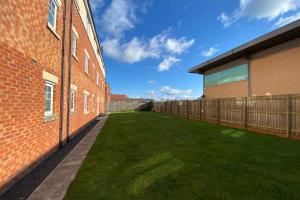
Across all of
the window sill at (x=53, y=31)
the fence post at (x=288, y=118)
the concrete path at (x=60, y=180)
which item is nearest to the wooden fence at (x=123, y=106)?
the window sill at (x=53, y=31)

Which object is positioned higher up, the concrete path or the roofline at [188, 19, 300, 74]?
the roofline at [188, 19, 300, 74]

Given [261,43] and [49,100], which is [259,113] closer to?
[261,43]

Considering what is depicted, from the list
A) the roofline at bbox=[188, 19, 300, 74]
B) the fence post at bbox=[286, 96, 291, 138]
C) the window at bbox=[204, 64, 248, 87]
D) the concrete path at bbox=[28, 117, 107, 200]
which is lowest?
the concrete path at bbox=[28, 117, 107, 200]

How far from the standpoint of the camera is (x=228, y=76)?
16.1 meters

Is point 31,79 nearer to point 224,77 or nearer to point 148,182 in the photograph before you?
point 148,182

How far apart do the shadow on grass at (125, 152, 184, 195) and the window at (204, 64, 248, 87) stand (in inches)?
498

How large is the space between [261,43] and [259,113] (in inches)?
220

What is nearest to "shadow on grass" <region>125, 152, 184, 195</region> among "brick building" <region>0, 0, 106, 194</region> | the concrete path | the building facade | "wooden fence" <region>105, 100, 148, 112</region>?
the concrete path

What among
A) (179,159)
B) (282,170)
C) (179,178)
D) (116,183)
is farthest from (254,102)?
(116,183)

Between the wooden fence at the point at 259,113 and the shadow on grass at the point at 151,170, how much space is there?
7082 millimetres

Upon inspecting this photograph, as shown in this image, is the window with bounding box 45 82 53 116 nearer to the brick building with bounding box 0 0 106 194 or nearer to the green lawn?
the brick building with bounding box 0 0 106 194

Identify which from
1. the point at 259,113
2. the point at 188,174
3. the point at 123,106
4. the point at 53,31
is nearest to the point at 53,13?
the point at 53,31

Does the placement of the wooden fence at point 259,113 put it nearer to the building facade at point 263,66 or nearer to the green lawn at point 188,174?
the building facade at point 263,66

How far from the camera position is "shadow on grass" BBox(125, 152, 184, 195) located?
3285 mm
